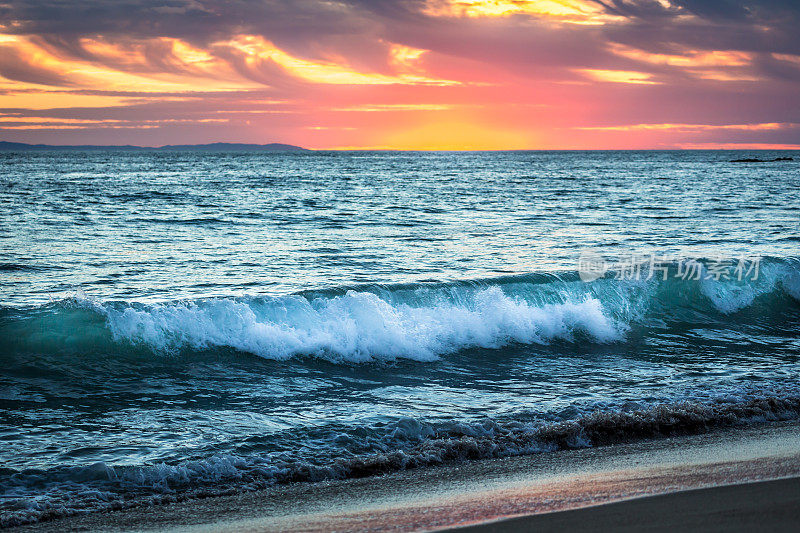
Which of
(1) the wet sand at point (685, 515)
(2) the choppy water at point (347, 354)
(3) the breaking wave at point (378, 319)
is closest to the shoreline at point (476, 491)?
(1) the wet sand at point (685, 515)

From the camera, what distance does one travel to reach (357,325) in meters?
10.1

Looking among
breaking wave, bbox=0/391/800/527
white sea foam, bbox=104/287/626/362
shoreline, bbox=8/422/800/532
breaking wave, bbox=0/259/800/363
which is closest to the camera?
shoreline, bbox=8/422/800/532

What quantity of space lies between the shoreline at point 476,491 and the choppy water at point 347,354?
0.84 ft

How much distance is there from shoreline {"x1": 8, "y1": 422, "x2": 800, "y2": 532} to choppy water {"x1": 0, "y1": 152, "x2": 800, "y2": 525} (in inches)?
10.0

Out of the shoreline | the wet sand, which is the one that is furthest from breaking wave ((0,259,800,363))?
the wet sand

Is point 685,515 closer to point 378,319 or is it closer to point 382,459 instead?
point 382,459

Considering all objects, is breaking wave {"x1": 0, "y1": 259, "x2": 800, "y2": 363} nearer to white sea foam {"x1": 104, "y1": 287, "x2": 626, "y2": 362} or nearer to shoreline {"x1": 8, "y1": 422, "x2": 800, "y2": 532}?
white sea foam {"x1": 104, "y1": 287, "x2": 626, "y2": 362}

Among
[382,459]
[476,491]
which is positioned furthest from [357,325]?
[476,491]

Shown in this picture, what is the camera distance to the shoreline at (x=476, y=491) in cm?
432

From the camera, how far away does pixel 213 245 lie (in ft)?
60.2

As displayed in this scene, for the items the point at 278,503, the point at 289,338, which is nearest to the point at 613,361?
the point at 289,338

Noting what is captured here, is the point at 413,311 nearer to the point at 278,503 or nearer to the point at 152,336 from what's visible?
the point at 152,336

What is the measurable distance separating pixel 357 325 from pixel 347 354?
26.9 inches

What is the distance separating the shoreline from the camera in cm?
432
